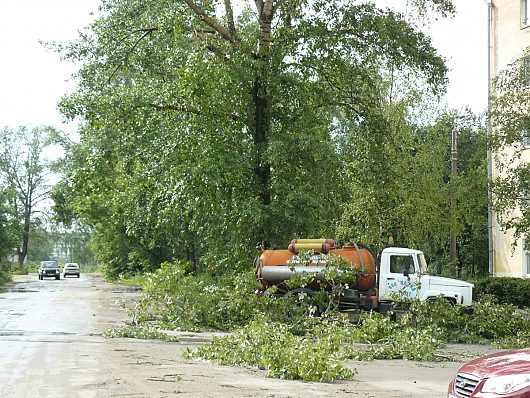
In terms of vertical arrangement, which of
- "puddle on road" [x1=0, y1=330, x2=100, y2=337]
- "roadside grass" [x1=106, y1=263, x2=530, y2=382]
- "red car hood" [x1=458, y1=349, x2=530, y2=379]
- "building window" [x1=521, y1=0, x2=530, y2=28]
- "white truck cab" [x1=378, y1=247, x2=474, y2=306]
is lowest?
"puddle on road" [x1=0, y1=330, x2=100, y2=337]

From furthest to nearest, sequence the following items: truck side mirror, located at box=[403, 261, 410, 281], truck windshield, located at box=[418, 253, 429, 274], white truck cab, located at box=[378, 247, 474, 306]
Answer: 1. truck windshield, located at box=[418, 253, 429, 274]
2. truck side mirror, located at box=[403, 261, 410, 281]
3. white truck cab, located at box=[378, 247, 474, 306]

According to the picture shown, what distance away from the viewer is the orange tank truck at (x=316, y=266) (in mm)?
22891

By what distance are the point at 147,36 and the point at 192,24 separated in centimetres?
226

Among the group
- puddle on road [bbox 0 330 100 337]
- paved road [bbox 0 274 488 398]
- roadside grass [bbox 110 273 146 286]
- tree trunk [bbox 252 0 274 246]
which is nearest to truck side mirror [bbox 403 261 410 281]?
tree trunk [bbox 252 0 274 246]

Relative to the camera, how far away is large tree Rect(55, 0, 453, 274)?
84.3 ft

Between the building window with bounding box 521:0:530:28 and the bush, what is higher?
the building window with bounding box 521:0:530:28

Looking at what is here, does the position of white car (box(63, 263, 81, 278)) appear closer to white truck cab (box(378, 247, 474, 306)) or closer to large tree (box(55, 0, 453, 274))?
large tree (box(55, 0, 453, 274))

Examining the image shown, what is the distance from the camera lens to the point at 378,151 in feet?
93.9

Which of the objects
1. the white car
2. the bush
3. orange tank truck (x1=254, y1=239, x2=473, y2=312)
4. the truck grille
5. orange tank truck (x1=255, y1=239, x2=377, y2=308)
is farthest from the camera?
the white car

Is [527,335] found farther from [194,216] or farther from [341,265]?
[194,216]

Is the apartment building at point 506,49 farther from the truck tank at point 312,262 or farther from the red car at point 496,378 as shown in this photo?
the red car at point 496,378


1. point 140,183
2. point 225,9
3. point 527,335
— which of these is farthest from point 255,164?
point 527,335

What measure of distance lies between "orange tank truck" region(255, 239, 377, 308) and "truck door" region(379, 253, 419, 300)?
441 mm

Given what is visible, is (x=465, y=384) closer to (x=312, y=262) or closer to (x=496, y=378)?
(x=496, y=378)
